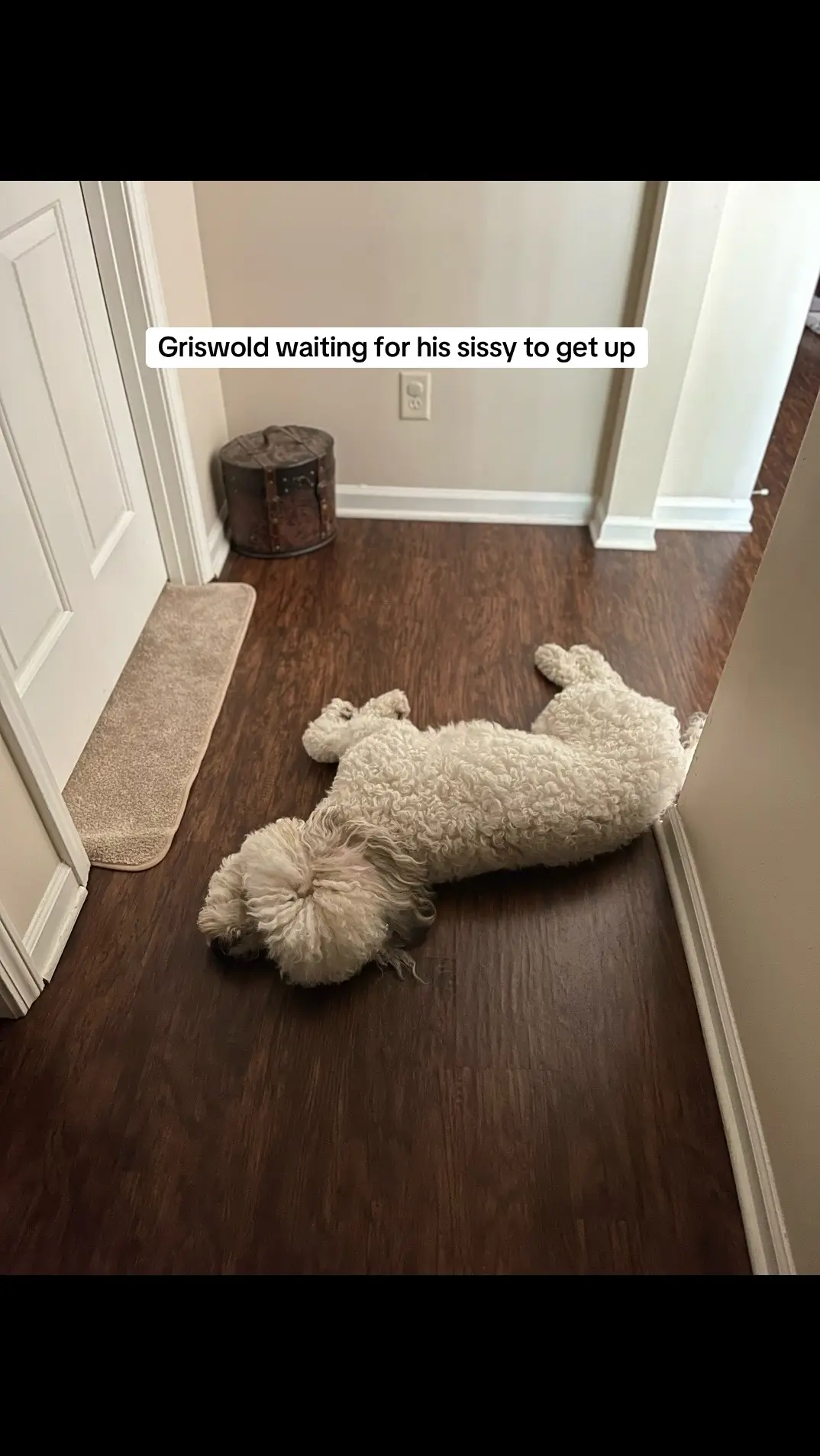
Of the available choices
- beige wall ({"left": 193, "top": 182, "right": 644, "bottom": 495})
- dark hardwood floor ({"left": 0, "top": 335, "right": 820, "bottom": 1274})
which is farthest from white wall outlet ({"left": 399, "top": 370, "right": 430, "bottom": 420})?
dark hardwood floor ({"left": 0, "top": 335, "right": 820, "bottom": 1274})

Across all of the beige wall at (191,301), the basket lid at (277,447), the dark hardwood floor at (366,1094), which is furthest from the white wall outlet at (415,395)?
the dark hardwood floor at (366,1094)

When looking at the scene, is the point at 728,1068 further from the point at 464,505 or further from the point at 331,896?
the point at 464,505

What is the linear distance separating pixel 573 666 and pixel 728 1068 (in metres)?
0.91

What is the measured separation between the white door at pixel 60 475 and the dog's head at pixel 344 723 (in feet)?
1.52

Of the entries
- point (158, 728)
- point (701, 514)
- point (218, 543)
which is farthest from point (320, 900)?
point (701, 514)

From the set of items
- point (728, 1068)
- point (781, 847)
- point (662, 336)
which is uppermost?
point (662, 336)

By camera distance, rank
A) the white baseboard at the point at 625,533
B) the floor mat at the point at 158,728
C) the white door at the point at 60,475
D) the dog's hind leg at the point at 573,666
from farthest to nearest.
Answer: the white baseboard at the point at 625,533 → the dog's hind leg at the point at 573,666 → the floor mat at the point at 158,728 → the white door at the point at 60,475

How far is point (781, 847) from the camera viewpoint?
1093 millimetres

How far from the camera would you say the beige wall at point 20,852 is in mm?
1187

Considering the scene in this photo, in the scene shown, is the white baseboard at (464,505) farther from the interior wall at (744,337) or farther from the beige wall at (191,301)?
the beige wall at (191,301)

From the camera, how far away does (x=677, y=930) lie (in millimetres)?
1398
